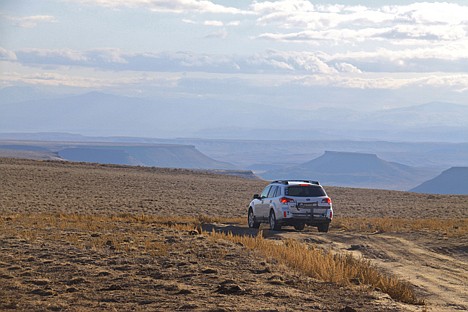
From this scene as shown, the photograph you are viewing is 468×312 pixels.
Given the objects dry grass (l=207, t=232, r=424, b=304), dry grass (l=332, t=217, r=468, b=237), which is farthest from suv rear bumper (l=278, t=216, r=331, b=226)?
dry grass (l=207, t=232, r=424, b=304)

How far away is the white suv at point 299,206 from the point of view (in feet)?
84.0

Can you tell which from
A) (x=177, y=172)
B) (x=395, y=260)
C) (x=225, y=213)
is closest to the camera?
(x=395, y=260)

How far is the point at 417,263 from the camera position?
63.7 feet

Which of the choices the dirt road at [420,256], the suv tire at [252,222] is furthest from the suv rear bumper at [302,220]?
the suv tire at [252,222]

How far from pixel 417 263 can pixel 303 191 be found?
7.16 m

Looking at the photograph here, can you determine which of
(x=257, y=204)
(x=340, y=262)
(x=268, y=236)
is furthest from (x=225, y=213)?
(x=340, y=262)

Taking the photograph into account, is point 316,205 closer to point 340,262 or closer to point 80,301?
point 340,262

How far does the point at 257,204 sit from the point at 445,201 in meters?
34.1

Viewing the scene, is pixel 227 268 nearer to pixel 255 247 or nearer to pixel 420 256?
pixel 255 247

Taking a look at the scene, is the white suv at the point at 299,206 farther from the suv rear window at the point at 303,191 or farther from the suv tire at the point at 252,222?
the suv tire at the point at 252,222

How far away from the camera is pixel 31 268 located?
1523cm

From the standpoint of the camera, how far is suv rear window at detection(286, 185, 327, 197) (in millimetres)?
26006

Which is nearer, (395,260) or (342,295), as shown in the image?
(342,295)

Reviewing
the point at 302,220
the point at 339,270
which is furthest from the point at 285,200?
the point at 339,270
